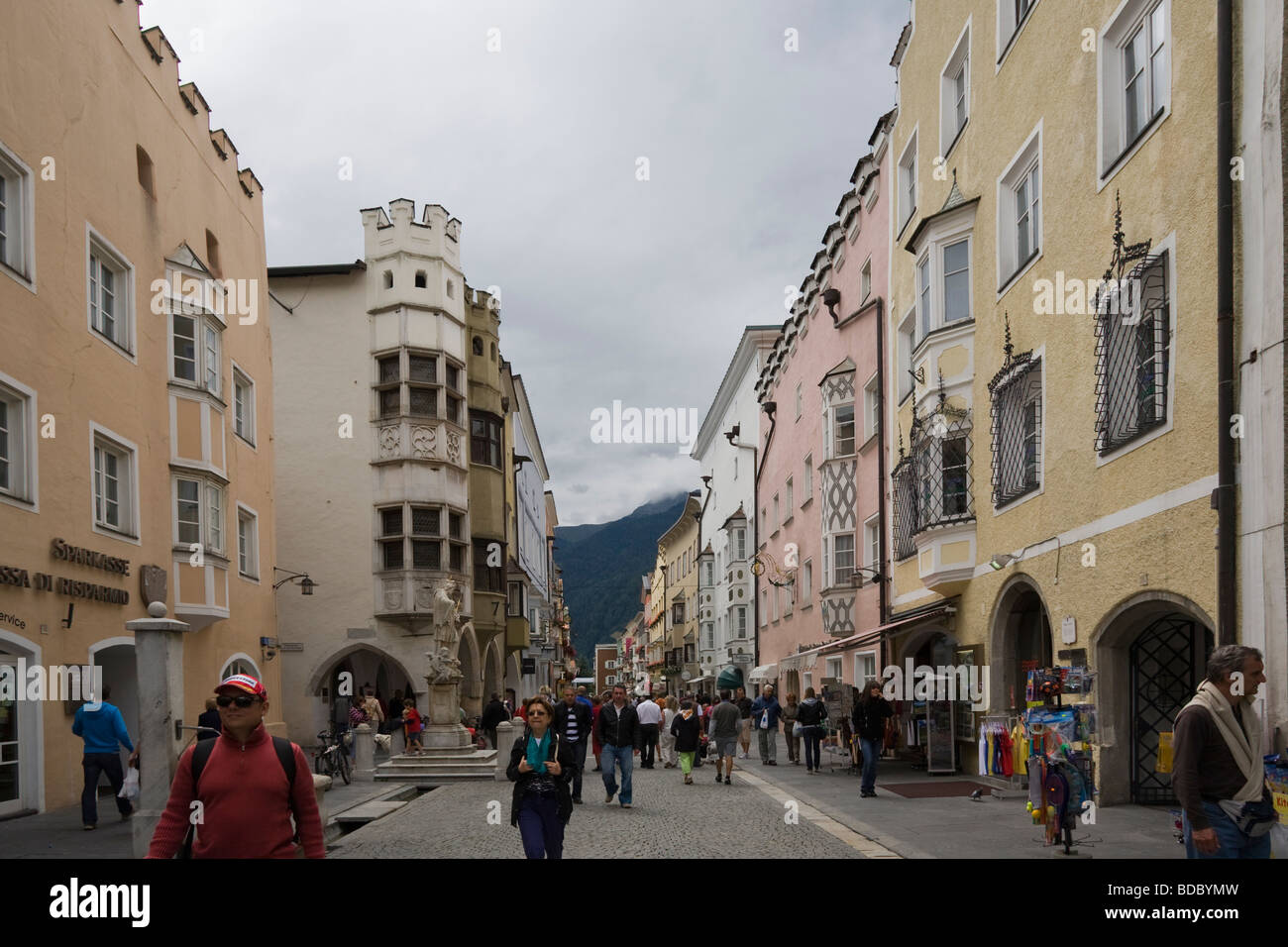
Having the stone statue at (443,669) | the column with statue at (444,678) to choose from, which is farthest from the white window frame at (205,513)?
the stone statue at (443,669)

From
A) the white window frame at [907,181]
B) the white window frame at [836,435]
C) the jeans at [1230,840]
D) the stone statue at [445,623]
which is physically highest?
the white window frame at [907,181]

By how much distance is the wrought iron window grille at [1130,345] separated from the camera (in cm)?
1220

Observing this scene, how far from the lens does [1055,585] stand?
604 inches

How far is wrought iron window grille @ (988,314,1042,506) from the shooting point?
16.3 meters

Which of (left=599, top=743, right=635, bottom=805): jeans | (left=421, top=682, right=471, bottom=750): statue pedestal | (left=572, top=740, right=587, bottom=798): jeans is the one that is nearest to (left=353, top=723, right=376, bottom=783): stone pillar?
(left=421, top=682, right=471, bottom=750): statue pedestal

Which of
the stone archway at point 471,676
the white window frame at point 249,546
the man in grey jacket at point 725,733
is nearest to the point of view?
the man in grey jacket at point 725,733

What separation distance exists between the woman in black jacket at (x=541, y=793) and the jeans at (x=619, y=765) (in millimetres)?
7864

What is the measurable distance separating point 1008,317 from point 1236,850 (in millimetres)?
11930
